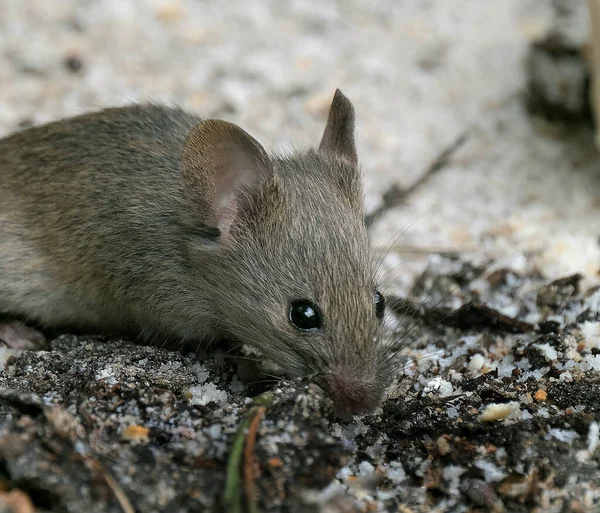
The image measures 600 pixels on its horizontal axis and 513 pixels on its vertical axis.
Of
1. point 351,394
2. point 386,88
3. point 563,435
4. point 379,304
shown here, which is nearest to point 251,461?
point 351,394

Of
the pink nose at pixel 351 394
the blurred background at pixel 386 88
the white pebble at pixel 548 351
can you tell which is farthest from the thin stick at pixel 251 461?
the blurred background at pixel 386 88

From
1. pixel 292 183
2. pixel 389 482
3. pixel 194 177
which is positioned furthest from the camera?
pixel 292 183

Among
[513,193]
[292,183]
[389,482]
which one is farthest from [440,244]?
[389,482]

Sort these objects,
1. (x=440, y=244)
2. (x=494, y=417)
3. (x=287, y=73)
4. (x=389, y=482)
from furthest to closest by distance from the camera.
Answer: (x=287, y=73)
(x=440, y=244)
(x=494, y=417)
(x=389, y=482)

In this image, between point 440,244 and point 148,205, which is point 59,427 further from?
point 440,244

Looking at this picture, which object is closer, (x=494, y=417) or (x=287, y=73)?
(x=494, y=417)
